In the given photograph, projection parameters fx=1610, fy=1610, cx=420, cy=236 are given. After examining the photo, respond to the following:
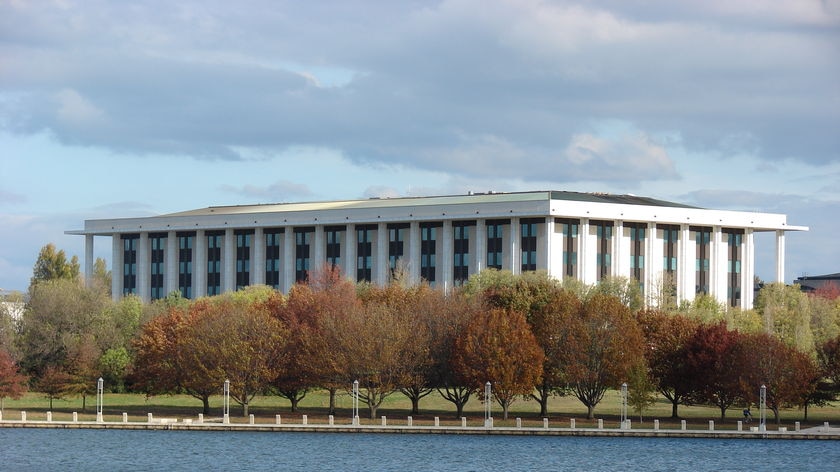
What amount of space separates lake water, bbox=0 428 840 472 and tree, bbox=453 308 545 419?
8.73 metres

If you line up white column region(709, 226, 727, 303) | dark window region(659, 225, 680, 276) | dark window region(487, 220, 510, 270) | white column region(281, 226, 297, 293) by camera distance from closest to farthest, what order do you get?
dark window region(487, 220, 510, 270) < dark window region(659, 225, 680, 276) < white column region(709, 226, 727, 303) < white column region(281, 226, 297, 293)

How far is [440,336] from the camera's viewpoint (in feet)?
424

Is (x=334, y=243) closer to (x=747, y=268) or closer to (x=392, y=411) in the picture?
(x=747, y=268)

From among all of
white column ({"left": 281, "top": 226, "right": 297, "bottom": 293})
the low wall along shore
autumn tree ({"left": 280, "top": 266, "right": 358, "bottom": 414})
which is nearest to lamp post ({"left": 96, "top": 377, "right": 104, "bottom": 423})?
the low wall along shore

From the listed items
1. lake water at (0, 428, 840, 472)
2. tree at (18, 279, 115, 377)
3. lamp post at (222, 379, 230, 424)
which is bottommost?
lake water at (0, 428, 840, 472)

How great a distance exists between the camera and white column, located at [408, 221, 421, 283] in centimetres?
17912

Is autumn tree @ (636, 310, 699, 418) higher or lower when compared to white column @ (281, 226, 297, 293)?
lower

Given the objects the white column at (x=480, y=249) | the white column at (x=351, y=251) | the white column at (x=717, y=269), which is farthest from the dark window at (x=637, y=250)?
the white column at (x=351, y=251)

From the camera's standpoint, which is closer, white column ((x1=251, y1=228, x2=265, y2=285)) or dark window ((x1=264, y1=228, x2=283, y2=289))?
dark window ((x1=264, y1=228, x2=283, y2=289))

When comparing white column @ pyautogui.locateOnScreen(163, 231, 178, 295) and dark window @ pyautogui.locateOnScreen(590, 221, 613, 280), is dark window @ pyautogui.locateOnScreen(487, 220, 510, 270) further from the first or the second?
white column @ pyautogui.locateOnScreen(163, 231, 178, 295)

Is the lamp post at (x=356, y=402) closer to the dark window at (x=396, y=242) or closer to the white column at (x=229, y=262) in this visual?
the dark window at (x=396, y=242)

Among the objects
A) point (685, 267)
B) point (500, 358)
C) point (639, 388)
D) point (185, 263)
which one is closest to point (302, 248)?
point (185, 263)

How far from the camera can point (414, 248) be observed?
180000mm

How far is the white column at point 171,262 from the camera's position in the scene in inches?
7781
